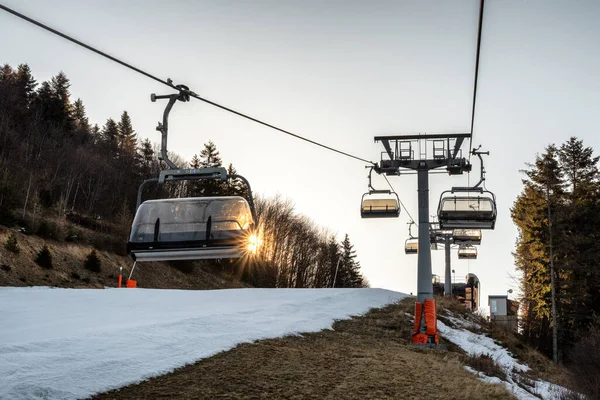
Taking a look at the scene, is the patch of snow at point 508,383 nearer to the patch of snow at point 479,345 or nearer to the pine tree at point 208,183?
the patch of snow at point 479,345

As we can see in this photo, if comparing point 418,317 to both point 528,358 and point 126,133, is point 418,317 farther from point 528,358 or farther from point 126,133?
point 126,133

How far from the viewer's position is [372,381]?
1076 centimetres

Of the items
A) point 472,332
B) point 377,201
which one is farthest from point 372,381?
point 472,332

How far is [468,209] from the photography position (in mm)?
20266

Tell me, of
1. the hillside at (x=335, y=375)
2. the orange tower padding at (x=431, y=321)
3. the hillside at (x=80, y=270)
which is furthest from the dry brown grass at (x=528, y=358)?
the hillside at (x=80, y=270)

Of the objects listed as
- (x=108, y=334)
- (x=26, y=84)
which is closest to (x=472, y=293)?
(x=108, y=334)

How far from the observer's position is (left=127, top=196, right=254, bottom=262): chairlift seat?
11.6m

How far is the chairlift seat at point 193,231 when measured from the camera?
11.6 metres

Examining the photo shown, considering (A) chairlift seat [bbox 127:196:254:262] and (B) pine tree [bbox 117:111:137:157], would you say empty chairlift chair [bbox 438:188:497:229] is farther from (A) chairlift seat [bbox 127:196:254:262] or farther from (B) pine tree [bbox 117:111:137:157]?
(B) pine tree [bbox 117:111:137:157]

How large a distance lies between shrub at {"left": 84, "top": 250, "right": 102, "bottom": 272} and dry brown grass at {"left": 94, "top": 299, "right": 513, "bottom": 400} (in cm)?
3393

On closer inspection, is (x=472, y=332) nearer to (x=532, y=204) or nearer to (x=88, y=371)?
(x=88, y=371)

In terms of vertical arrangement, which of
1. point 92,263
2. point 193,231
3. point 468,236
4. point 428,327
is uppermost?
point 468,236

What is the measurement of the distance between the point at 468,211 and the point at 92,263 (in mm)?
34742

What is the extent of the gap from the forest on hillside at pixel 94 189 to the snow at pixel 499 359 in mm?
34009
